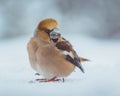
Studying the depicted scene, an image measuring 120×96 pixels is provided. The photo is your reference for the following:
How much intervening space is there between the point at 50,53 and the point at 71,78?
0.11 m

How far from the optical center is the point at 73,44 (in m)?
2.15

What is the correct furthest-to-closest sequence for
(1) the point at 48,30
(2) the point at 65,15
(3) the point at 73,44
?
(2) the point at 65,15 → (3) the point at 73,44 → (1) the point at 48,30

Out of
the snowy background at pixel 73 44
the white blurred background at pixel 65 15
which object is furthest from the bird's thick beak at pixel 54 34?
the white blurred background at pixel 65 15

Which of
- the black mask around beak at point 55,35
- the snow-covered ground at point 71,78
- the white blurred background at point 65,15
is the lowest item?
the snow-covered ground at point 71,78

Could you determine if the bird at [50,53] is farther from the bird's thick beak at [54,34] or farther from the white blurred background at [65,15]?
the white blurred background at [65,15]

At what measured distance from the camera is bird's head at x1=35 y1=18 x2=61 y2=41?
1486 mm

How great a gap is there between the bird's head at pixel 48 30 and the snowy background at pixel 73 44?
0.12 meters

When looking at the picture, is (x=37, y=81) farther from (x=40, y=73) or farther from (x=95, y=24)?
(x=95, y=24)

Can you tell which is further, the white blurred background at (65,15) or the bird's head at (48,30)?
the white blurred background at (65,15)

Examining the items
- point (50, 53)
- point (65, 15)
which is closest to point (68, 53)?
point (50, 53)

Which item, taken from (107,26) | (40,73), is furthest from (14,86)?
(107,26)

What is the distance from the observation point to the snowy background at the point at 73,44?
147cm

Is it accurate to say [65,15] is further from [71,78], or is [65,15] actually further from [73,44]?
[71,78]

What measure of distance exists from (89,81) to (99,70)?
12 cm
